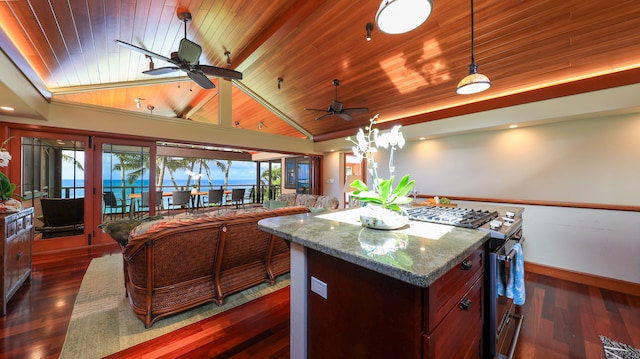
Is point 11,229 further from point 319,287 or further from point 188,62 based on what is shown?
point 319,287

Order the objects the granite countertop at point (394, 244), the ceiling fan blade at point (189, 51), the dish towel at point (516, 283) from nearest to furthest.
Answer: the granite countertop at point (394, 244) < the dish towel at point (516, 283) < the ceiling fan blade at point (189, 51)

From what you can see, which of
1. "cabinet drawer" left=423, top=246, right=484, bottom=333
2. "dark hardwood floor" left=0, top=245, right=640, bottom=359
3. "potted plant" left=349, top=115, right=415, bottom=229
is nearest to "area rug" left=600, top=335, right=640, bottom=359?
"dark hardwood floor" left=0, top=245, right=640, bottom=359

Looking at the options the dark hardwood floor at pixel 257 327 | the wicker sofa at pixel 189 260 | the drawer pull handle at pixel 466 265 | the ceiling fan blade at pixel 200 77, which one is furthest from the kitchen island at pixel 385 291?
the ceiling fan blade at pixel 200 77

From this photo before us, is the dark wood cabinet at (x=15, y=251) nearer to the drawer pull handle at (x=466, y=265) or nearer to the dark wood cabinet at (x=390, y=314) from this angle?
the dark wood cabinet at (x=390, y=314)

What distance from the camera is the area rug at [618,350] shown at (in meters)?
1.72

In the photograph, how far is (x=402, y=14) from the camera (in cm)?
137

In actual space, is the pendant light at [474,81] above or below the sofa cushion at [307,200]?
above

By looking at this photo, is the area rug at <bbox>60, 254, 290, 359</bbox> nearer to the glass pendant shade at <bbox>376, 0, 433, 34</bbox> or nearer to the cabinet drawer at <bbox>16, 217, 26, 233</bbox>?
the cabinet drawer at <bbox>16, 217, 26, 233</bbox>

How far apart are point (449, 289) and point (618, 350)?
2.13 metres

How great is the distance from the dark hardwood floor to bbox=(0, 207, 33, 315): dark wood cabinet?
0.18m

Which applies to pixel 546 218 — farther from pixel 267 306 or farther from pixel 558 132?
pixel 267 306

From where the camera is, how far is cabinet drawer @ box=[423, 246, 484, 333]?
845 millimetres

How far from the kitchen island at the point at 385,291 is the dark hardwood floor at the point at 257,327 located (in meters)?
0.71

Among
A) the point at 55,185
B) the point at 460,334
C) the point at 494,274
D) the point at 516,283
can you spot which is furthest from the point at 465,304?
the point at 55,185
